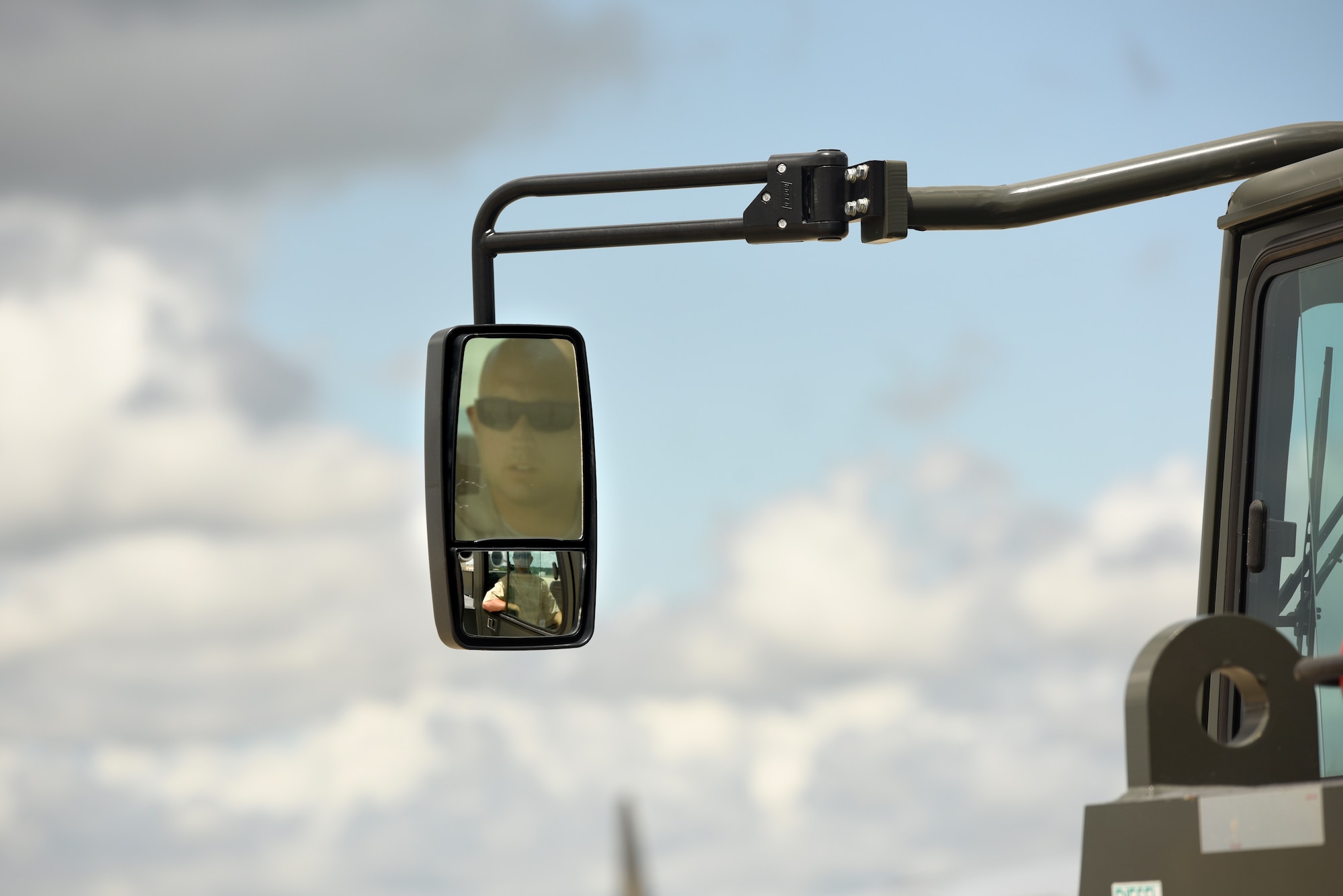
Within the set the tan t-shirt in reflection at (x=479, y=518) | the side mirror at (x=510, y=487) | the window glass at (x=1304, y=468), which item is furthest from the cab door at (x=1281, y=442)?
the tan t-shirt in reflection at (x=479, y=518)

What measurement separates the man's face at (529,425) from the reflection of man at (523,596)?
0.16 metres

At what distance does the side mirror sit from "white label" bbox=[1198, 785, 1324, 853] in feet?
5.57

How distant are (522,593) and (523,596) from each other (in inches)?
0.5

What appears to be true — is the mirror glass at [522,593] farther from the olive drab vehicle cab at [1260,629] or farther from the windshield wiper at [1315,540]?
the windshield wiper at [1315,540]

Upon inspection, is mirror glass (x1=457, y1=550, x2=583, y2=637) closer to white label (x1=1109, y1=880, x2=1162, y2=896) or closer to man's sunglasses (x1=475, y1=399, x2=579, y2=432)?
man's sunglasses (x1=475, y1=399, x2=579, y2=432)

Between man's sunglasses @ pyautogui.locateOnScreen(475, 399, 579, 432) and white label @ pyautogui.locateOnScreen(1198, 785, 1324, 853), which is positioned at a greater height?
man's sunglasses @ pyautogui.locateOnScreen(475, 399, 579, 432)

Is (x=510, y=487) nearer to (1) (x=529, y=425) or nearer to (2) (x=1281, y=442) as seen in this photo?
(1) (x=529, y=425)

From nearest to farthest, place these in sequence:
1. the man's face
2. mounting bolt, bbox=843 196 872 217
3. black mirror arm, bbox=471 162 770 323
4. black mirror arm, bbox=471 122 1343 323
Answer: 1. the man's face
2. black mirror arm, bbox=471 122 1343 323
3. mounting bolt, bbox=843 196 872 217
4. black mirror arm, bbox=471 162 770 323

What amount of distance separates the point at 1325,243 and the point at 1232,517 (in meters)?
0.73

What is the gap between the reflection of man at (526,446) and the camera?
13.0ft

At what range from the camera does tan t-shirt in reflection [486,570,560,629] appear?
159 inches

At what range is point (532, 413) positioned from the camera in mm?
4199

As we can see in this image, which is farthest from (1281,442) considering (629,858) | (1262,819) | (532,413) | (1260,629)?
(629,858)

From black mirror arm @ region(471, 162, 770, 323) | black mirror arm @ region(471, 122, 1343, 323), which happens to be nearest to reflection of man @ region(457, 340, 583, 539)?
black mirror arm @ region(471, 122, 1343, 323)
